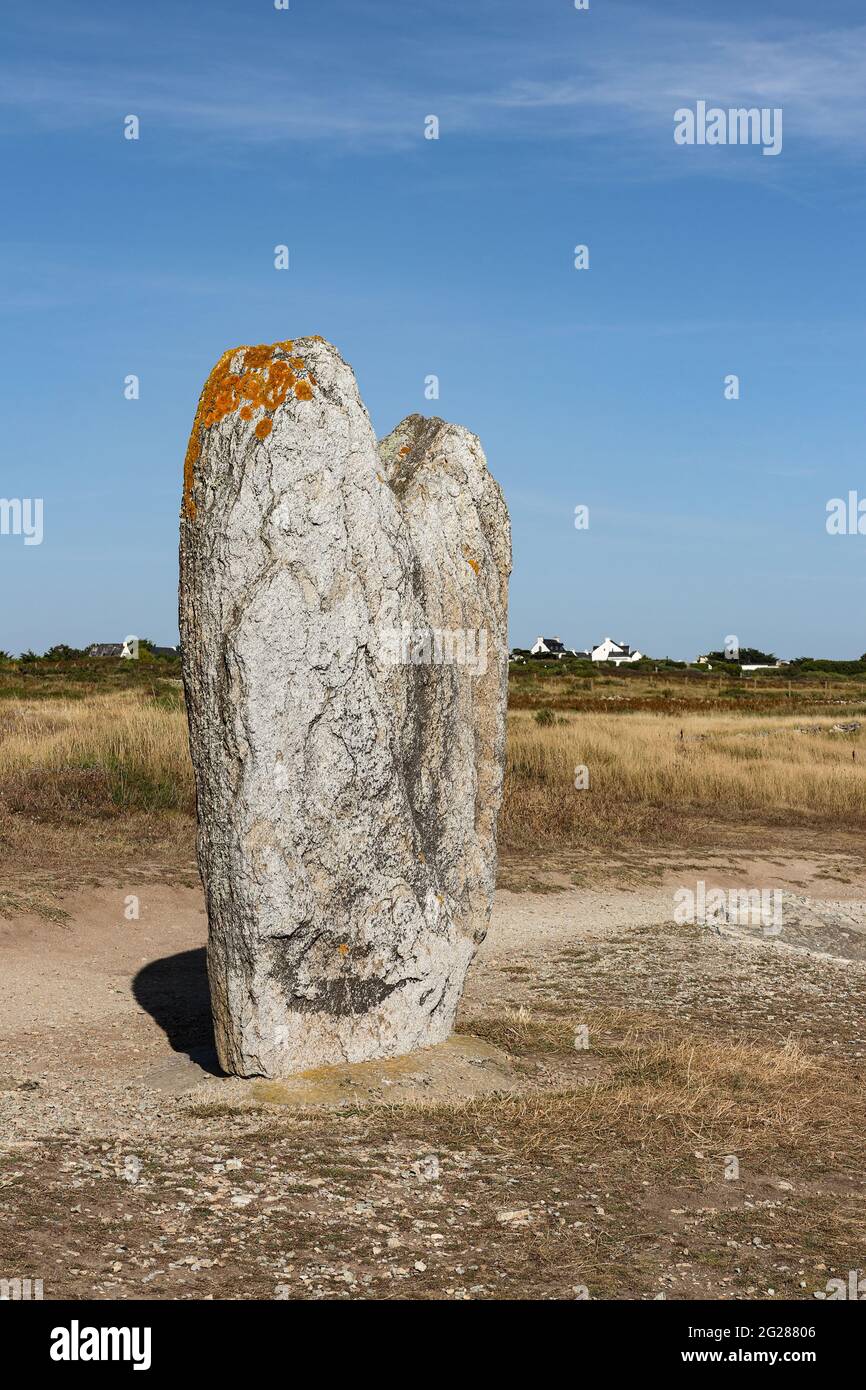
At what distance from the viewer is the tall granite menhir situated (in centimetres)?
635

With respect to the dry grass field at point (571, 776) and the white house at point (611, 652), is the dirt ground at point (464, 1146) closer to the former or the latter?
the dry grass field at point (571, 776)

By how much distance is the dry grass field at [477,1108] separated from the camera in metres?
4.71

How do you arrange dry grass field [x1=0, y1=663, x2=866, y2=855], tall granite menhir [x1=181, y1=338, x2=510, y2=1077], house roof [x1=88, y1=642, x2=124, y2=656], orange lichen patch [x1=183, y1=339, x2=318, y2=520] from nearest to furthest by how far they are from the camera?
1. tall granite menhir [x1=181, y1=338, x2=510, y2=1077]
2. orange lichen patch [x1=183, y1=339, x2=318, y2=520]
3. dry grass field [x1=0, y1=663, x2=866, y2=855]
4. house roof [x1=88, y1=642, x2=124, y2=656]

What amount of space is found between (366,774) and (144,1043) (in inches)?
107

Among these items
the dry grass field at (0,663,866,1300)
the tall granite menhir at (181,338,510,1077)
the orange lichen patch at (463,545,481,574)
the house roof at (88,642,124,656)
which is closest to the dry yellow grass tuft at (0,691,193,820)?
the dry grass field at (0,663,866,1300)

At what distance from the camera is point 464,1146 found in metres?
5.88

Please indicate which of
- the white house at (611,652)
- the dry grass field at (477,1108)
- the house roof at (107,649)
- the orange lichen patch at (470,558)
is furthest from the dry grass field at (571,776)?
the white house at (611,652)

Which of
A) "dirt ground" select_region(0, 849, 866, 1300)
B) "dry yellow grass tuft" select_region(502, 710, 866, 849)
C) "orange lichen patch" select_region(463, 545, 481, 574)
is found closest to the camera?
"dirt ground" select_region(0, 849, 866, 1300)

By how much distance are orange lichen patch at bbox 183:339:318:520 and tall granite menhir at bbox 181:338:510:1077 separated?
0.04 feet

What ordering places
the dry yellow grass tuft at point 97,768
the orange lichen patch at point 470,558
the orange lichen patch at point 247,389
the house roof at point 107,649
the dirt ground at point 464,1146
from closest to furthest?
the dirt ground at point 464,1146, the orange lichen patch at point 247,389, the orange lichen patch at point 470,558, the dry yellow grass tuft at point 97,768, the house roof at point 107,649

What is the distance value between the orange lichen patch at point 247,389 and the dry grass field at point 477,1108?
3.24 m

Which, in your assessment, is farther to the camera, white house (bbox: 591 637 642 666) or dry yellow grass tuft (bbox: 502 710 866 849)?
white house (bbox: 591 637 642 666)

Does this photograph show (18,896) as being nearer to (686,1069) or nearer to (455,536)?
(455,536)

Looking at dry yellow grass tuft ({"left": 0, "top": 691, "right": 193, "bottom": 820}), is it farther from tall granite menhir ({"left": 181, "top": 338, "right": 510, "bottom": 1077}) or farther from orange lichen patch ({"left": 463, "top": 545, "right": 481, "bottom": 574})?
tall granite menhir ({"left": 181, "top": 338, "right": 510, "bottom": 1077})
